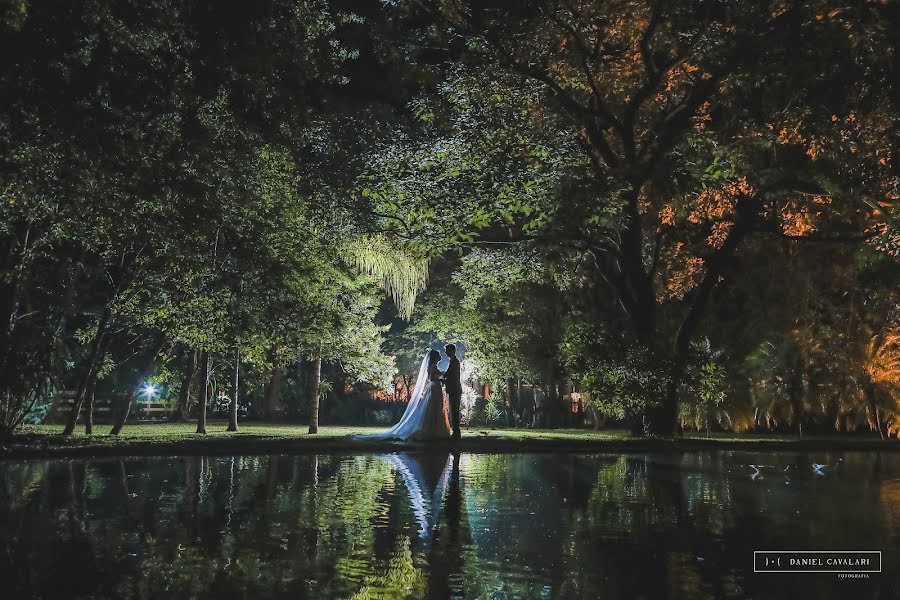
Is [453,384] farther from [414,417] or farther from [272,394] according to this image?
[272,394]

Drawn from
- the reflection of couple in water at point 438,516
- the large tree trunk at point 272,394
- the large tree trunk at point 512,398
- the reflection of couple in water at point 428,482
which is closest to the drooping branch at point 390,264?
the reflection of couple in water at point 428,482

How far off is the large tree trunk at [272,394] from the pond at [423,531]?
27223 millimetres

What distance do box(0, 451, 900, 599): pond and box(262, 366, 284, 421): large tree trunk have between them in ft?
89.3

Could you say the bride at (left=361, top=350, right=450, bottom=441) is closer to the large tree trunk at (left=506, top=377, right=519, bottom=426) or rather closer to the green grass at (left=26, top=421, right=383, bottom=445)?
the green grass at (left=26, top=421, right=383, bottom=445)

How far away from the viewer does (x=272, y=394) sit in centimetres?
3997

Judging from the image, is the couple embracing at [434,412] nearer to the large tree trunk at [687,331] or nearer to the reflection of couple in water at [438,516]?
the reflection of couple in water at [438,516]

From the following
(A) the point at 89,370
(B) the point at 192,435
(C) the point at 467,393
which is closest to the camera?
(A) the point at 89,370

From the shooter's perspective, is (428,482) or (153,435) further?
(153,435)

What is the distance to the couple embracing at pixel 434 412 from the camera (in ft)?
66.0

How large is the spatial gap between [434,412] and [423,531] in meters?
13.4

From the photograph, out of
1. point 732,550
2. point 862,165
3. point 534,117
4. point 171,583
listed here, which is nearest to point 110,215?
point 534,117

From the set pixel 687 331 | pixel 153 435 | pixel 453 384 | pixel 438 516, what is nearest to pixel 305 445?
pixel 453 384

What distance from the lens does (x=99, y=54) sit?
14.7 metres

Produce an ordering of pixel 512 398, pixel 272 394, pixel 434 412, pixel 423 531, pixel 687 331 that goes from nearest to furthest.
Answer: pixel 423 531 → pixel 434 412 → pixel 687 331 → pixel 512 398 → pixel 272 394
